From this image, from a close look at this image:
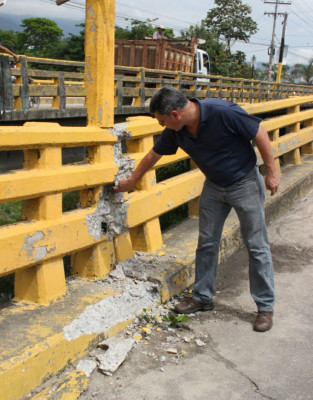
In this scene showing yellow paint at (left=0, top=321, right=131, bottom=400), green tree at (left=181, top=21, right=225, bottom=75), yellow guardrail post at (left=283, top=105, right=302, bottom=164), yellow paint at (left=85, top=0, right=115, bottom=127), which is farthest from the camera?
green tree at (left=181, top=21, right=225, bottom=75)

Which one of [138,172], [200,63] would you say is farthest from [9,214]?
[200,63]

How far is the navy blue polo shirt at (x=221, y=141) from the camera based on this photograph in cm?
318

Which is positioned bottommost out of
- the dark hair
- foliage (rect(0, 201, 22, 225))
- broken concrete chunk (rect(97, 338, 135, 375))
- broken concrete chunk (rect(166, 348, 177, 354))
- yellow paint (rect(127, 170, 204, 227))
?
foliage (rect(0, 201, 22, 225))

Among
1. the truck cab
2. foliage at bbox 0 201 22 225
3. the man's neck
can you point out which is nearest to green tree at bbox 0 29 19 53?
the truck cab

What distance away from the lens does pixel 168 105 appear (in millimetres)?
3047

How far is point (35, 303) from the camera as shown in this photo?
10.4 ft

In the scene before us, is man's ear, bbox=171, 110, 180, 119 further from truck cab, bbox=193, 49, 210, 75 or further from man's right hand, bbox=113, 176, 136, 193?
truck cab, bbox=193, 49, 210, 75

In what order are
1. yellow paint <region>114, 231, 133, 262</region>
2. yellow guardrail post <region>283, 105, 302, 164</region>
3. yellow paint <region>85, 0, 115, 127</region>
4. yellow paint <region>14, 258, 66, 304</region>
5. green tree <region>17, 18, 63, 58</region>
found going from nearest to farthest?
yellow paint <region>14, 258, 66, 304</region>
yellow paint <region>85, 0, 115, 127</region>
yellow paint <region>114, 231, 133, 262</region>
yellow guardrail post <region>283, 105, 302, 164</region>
green tree <region>17, 18, 63, 58</region>

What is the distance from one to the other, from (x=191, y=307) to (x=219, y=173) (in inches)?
41.3

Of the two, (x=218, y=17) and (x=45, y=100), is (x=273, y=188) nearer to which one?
(x=45, y=100)

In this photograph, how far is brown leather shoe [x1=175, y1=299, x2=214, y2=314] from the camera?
Answer: 3590 mm

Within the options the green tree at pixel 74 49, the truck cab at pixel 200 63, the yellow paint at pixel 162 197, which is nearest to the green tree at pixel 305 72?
the green tree at pixel 74 49

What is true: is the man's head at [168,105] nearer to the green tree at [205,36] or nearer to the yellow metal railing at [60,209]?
the yellow metal railing at [60,209]

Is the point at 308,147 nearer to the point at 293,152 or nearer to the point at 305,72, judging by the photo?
the point at 293,152
